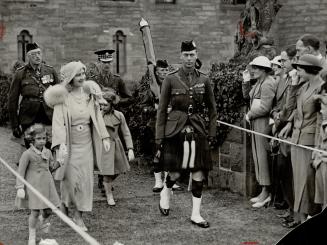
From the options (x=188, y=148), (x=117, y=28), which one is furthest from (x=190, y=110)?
(x=117, y=28)

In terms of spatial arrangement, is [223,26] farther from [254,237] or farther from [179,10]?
[254,237]

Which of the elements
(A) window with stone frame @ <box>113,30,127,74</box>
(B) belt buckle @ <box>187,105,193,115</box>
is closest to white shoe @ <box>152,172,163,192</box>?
(B) belt buckle @ <box>187,105,193,115</box>

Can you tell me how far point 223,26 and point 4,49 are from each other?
891cm

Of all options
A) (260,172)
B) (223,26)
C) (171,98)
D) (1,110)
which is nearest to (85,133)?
(171,98)

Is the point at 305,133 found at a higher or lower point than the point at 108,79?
lower

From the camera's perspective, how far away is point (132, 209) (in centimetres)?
862

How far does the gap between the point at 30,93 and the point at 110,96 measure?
3.52ft

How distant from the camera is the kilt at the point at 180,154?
7.83 metres

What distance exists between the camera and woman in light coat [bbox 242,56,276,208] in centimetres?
845

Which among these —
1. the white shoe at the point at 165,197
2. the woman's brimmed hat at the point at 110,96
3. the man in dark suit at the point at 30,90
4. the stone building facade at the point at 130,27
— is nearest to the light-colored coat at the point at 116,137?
the woman's brimmed hat at the point at 110,96

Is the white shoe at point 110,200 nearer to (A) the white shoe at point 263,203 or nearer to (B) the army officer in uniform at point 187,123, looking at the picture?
(B) the army officer in uniform at point 187,123

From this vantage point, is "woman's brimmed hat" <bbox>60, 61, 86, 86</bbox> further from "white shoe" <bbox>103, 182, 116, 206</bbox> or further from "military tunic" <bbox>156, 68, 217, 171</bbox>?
"white shoe" <bbox>103, 182, 116, 206</bbox>

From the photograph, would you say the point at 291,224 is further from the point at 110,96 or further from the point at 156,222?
the point at 110,96

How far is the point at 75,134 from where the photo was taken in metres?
7.59
